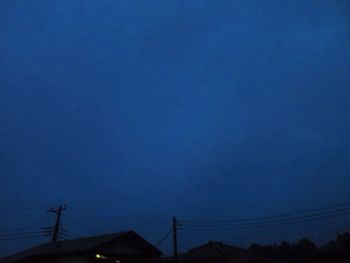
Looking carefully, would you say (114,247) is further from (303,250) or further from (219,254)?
(303,250)

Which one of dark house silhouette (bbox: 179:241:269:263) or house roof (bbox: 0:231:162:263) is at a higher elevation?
dark house silhouette (bbox: 179:241:269:263)

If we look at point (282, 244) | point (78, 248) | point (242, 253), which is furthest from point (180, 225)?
point (282, 244)

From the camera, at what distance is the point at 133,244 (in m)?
25.7

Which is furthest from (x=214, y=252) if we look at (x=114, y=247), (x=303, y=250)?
(x=303, y=250)

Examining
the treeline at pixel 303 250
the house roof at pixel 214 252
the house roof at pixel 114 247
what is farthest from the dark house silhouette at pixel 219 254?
the house roof at pixel 114 247

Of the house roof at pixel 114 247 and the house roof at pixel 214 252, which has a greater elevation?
the house roof at pixel 214 252

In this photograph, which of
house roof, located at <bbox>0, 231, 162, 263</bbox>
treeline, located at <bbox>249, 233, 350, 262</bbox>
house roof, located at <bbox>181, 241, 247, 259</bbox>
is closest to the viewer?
house roof, located at <bbox>0, 231, 162, 263</bbox>

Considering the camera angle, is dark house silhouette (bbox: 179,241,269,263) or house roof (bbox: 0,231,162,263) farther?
dark house silhouette (bbox: 179,241,269,263)

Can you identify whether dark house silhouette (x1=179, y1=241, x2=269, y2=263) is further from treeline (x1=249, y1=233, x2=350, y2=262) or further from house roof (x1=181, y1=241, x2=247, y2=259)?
treeline (x1=249, y1=233, x2=350, y2=262)

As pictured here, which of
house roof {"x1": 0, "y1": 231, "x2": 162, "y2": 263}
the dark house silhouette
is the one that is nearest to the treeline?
the dark house silhouette

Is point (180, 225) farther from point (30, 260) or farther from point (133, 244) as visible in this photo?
point (30, 260)

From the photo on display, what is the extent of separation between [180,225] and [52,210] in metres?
16.0

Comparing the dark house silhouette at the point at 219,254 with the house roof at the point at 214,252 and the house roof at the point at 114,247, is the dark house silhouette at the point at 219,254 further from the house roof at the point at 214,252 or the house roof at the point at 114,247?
the house roof at the point at 114,247

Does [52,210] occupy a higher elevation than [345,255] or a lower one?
higher
